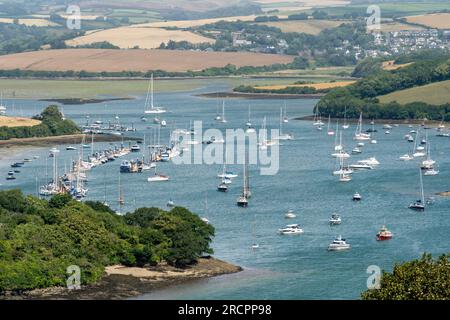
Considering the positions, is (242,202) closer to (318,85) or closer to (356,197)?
(356,197)

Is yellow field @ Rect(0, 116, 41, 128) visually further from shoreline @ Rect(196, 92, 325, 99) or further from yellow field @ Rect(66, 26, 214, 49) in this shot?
yellow field @ Rect(66, 26, 214, 49)

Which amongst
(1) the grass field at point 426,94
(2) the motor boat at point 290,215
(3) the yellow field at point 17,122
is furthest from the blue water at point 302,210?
(1) the grass field at point 426,94

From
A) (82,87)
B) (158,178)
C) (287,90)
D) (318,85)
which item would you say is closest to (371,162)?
(158,178)

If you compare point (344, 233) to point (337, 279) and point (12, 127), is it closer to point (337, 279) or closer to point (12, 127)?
point (337, 279)

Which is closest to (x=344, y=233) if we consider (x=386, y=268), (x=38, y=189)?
(x=386, y=268)

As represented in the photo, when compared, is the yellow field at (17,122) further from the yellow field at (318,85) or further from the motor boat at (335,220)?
the motor boat at (335,220)
